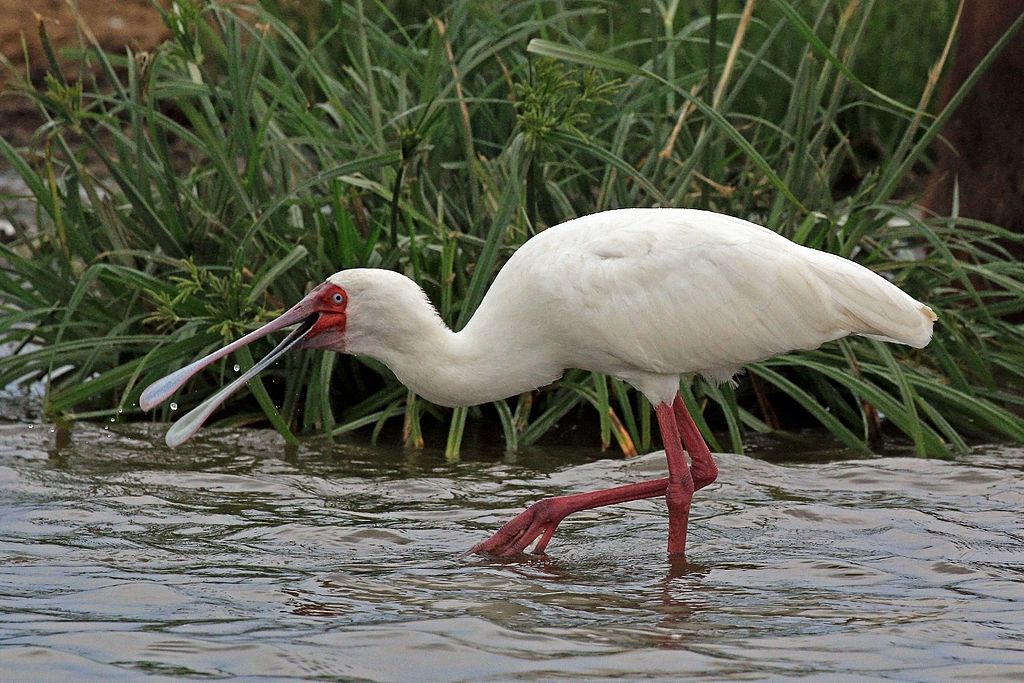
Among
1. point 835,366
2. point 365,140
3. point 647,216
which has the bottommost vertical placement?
point 835,366

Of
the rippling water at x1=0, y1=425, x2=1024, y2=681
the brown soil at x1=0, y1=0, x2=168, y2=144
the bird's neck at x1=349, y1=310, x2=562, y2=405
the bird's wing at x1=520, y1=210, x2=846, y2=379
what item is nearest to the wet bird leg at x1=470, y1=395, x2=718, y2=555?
the rippling water at x1=0, y1=425, x2=1024, y2=681

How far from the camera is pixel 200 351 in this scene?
23.9 ft

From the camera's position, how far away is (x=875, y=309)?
578 cm

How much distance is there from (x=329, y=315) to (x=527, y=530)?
1.01 m

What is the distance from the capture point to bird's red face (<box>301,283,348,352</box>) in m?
5.77

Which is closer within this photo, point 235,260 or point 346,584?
point 346,584

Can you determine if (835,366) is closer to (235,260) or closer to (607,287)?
(607,287)

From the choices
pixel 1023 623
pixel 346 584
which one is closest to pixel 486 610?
pixel 346 584

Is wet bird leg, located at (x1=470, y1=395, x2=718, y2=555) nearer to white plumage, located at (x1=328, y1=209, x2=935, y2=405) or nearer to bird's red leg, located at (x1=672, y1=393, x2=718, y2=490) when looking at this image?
bird's red leg, located at (x1=672, y1=393, x2=718, y2=490)

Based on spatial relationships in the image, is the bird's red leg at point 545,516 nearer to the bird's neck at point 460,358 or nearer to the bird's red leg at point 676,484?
the bird's red leg at point 676,484

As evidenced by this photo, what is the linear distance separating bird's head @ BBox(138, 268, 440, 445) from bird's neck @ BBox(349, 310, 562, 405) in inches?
1.0

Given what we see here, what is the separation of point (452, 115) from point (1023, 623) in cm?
409

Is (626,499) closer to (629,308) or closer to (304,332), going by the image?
(629,308)

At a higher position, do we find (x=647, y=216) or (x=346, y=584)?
(x=647, y=216)
